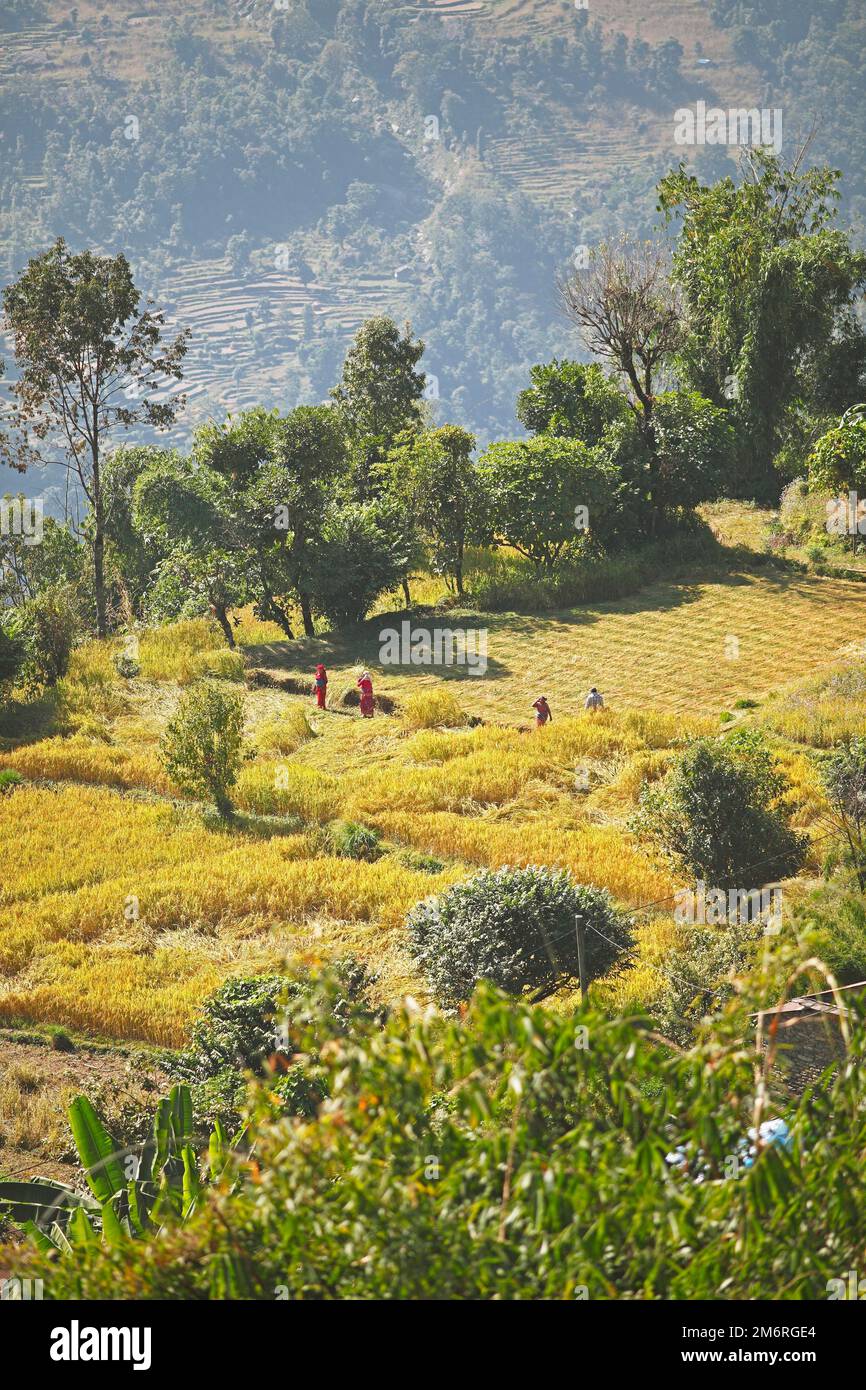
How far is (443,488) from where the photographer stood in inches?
1415

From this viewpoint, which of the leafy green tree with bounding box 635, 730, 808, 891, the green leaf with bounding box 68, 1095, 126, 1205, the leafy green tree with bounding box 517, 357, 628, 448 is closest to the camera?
the green leaf with bounding box 68, 1095, 126, 1205

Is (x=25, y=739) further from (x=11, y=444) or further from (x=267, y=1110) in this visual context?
(x=267, y=1110)

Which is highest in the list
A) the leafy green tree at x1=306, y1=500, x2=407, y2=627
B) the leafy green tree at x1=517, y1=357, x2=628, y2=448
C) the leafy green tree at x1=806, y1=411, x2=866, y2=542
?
the leafy green tree at x1=517, y1=357, x2=628, y2=448

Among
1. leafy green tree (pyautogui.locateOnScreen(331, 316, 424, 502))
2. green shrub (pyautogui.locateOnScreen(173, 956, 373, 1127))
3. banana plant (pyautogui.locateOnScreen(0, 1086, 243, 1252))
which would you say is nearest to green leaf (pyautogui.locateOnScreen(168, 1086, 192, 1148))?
banana plant (pyautogui.locateOnScreen(0, 1086, 243, 1252))

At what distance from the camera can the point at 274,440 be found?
1366 inches

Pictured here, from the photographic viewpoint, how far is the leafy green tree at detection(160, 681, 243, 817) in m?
22.8

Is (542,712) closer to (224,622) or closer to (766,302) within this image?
(224,622)

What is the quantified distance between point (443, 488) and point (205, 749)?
15041 millimetres

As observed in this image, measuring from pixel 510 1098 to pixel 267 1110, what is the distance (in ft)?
11.8

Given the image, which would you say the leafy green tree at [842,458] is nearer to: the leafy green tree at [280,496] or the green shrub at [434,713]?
the green shrub at [434,713]

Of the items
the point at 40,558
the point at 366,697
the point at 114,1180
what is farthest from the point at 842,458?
the point at 40,558

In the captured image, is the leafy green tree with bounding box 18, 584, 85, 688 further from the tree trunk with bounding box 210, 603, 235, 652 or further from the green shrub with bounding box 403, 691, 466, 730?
the green shrub with bounding box 403, 691, 466, 730

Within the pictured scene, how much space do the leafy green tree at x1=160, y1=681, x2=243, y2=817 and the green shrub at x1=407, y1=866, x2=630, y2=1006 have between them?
839 centimetres
